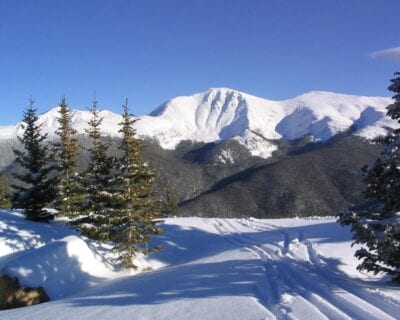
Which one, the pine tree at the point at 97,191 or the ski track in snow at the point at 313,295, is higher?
the pine tree at the point at 97,191

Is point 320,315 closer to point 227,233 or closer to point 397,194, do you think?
point 397,194

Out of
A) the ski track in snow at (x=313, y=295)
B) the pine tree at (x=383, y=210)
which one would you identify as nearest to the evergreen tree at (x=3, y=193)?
the ski track in snow at (x=313, y=295)

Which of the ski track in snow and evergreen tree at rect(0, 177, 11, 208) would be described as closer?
the ski track in snow

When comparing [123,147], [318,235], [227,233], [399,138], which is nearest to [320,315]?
[399,138]

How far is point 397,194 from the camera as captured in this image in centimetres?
1427

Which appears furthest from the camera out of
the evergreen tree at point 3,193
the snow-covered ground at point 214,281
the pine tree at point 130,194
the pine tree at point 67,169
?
the evergreen tree at point 3,193

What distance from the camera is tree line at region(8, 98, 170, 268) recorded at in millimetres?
26078

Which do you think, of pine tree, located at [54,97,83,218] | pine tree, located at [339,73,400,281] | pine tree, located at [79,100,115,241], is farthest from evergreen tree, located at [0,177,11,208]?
pine tree, located at [339,73,400,281]

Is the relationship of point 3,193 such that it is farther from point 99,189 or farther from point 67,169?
point 99,189

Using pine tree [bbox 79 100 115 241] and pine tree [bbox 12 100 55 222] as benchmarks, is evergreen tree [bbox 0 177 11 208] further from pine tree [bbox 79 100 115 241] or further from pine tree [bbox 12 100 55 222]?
pine tree [bbox 79 100 115 241]

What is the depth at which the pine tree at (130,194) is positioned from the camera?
2595 cm

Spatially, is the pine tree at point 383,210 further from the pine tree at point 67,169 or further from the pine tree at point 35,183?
the pine tree at point 35,183

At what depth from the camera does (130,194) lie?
1024 inches

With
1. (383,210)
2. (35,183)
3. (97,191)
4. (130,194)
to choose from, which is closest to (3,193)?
(35,183)
